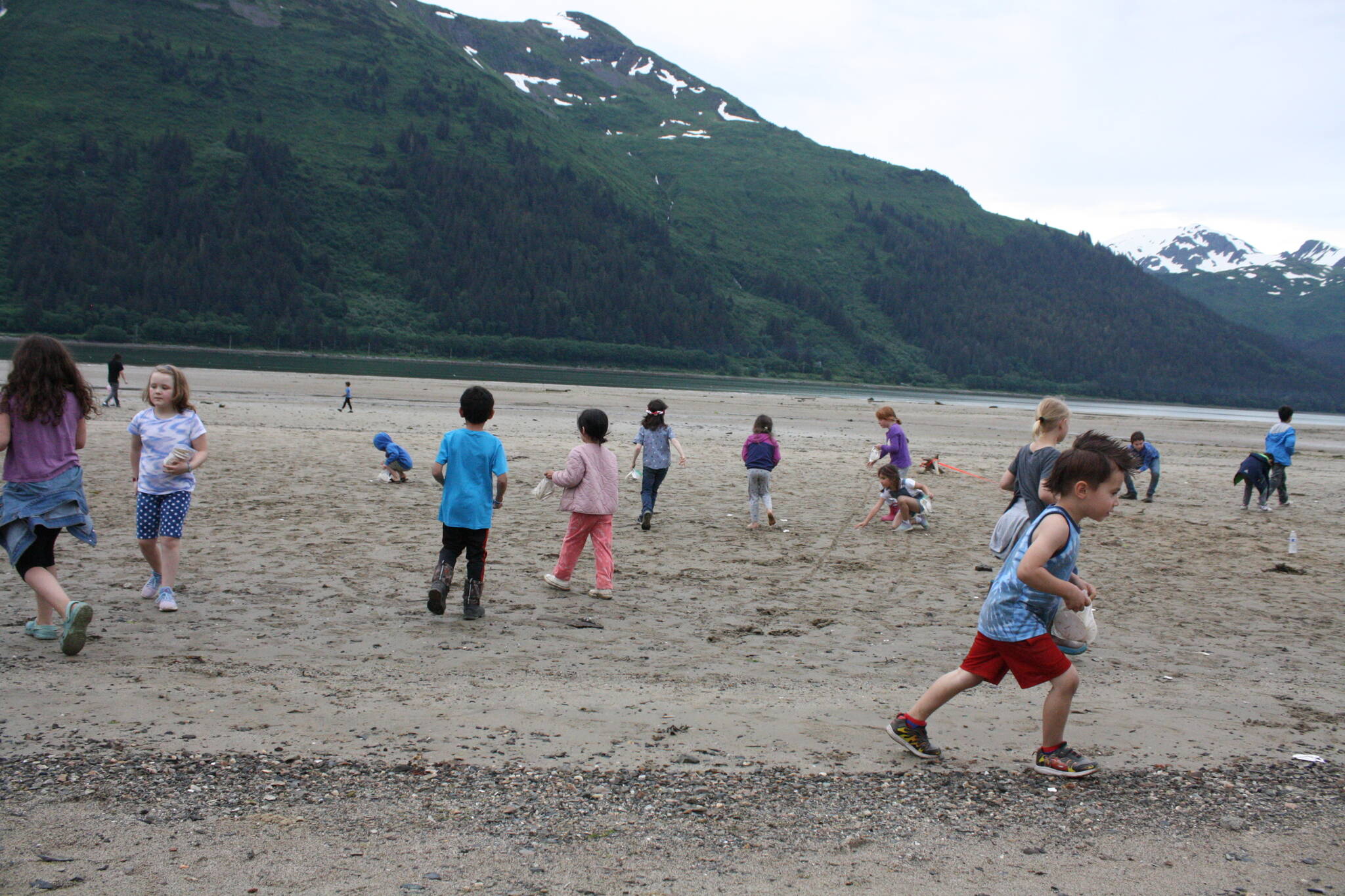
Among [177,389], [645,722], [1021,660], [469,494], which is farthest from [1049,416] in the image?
[177,389]

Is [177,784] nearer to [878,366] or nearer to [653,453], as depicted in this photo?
[653,453]

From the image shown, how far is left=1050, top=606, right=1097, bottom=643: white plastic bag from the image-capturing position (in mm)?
3758

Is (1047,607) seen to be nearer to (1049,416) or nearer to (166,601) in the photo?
(1049,416)

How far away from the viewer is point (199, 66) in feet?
512

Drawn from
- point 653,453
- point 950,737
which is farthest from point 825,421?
point 950,737

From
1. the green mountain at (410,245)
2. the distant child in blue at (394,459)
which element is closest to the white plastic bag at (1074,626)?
the distant child in blue at (394,459)

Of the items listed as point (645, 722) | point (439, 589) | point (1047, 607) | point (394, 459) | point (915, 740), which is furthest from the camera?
point (394, 459)

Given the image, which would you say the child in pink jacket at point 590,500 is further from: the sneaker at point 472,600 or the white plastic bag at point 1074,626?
the white plastic bag at point 1074,626

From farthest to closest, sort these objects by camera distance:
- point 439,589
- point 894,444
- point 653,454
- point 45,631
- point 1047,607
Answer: point 894,444, point 653,454, point 439,589, point 45,631, point 1047,607

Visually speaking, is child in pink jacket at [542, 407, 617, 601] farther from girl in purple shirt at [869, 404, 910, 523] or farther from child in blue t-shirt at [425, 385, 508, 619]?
girl in purple shirt at [869, 404, 910, 523]

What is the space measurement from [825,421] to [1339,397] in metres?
194

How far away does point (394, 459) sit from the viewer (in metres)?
11.7

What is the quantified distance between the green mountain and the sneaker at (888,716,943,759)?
113141mm

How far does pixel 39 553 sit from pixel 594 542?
3.61m
